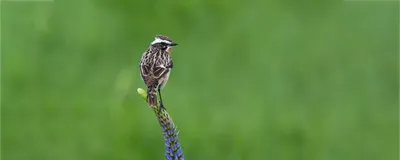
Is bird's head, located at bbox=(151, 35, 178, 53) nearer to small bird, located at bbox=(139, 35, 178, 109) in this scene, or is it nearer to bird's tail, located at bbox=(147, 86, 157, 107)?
small bird, located at bbox=(139, 35, 178, 109)

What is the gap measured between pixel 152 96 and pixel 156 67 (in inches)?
5.4

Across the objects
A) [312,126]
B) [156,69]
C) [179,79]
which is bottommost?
[312,126]

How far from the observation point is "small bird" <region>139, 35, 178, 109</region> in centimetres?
167

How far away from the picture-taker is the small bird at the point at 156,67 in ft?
5.48

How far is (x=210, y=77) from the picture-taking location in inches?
107

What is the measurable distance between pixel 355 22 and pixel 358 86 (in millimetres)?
302

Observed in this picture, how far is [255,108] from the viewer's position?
2.65 m

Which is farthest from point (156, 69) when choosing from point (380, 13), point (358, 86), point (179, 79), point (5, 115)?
point (380, 13)

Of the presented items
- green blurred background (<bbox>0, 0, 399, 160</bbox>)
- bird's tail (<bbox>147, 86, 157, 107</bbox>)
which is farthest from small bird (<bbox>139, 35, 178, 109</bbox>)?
green blurred background (<bbox>0, 0, 399, 160</bbox>)

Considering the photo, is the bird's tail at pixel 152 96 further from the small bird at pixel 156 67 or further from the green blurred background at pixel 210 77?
the green blurred background at pixel 210 77

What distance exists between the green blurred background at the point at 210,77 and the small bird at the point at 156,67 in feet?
2.08

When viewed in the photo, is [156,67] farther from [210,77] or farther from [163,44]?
[210,77]

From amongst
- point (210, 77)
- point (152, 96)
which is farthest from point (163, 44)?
point (210, 77)

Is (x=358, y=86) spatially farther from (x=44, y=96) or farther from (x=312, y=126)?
(x=44, y=96)
